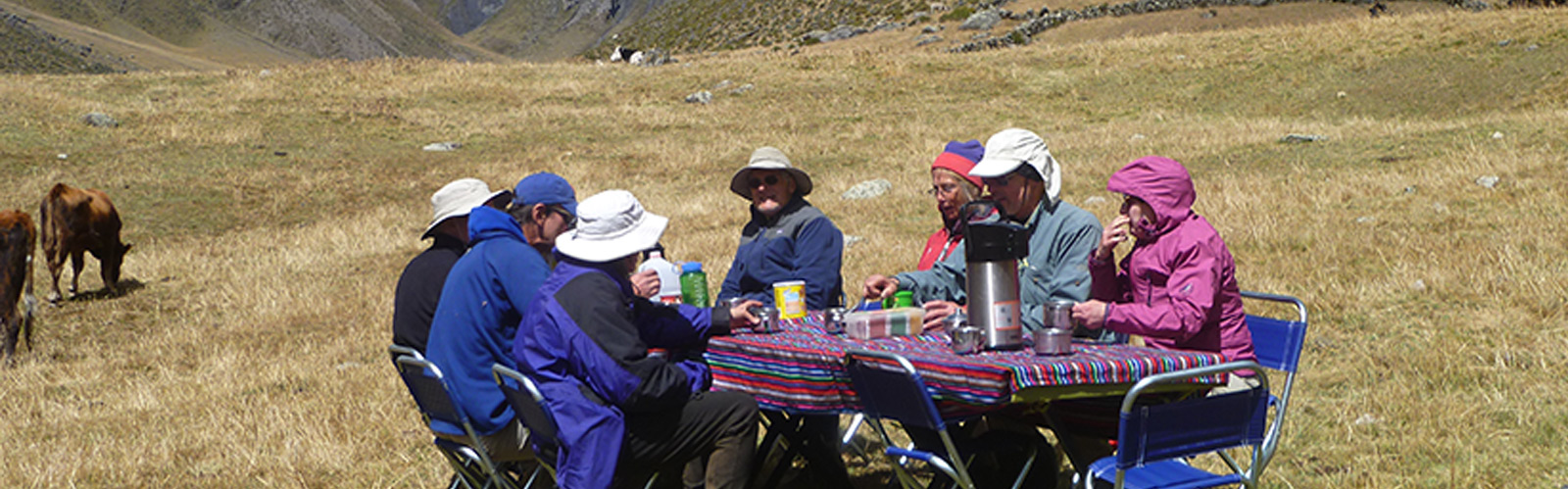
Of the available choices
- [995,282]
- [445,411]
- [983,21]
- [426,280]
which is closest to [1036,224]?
[995,282]

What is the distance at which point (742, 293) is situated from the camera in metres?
6.03

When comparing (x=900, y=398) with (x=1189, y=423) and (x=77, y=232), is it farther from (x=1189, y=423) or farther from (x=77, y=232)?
(x=77, y=232)

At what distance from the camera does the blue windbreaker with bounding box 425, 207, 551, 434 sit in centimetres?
454

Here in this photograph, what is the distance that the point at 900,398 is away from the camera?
354 cm

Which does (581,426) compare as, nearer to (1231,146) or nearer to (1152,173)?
(1152,173)

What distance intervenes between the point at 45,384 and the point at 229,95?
21475 millimetres

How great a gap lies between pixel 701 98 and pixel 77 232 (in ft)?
54.8

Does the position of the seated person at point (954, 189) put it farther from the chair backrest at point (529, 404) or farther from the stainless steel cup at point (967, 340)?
the chair backrest at point (529, 404)

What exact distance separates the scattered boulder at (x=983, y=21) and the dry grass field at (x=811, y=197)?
18.0 metres

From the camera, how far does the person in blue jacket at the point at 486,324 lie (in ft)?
14.9

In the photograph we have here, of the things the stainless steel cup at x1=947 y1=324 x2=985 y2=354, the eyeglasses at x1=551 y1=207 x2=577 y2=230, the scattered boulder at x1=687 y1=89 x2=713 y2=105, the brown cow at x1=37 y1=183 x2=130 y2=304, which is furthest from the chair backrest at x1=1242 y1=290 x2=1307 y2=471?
the scattered boulder at x1=687 y1=89 x2=713 y2=105

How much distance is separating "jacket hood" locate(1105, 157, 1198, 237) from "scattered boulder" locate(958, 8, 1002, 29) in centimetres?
4817

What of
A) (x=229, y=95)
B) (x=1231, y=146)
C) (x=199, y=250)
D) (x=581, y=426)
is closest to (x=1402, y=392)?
(x=581, y=426)

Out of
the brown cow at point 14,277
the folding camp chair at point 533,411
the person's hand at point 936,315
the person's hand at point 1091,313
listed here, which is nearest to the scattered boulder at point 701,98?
the brown cow at point 14,277
